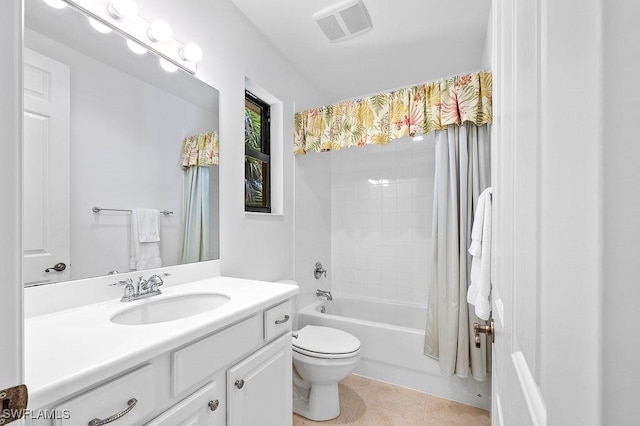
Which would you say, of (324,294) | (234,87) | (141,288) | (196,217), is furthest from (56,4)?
(324,294)

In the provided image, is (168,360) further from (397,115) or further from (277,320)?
(397,115)

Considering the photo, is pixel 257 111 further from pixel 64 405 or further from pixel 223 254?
pixel 64 405

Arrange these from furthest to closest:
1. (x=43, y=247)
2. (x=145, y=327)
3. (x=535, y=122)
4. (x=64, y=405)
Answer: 1. (x=43, y=247)
2. (x=145, y=327)
3. (x=64, y=405)
4. (x=535, y=122)

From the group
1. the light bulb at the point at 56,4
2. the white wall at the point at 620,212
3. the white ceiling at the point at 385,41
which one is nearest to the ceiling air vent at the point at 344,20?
the white ceiling at the point at 385,41

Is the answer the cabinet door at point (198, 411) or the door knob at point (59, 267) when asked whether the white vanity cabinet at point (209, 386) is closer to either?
the cabinet door at point (198, 411)

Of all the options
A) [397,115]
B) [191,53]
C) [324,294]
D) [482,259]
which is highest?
[191,53]

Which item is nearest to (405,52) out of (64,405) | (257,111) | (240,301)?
(257,111)

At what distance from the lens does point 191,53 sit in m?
1.47

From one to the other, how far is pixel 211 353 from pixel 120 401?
0.28 meters

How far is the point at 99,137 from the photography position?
3.78ft

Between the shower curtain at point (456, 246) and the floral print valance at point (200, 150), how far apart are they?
1.44 m

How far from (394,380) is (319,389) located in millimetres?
664

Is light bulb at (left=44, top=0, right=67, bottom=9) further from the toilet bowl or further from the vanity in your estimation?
the toilet bowl
